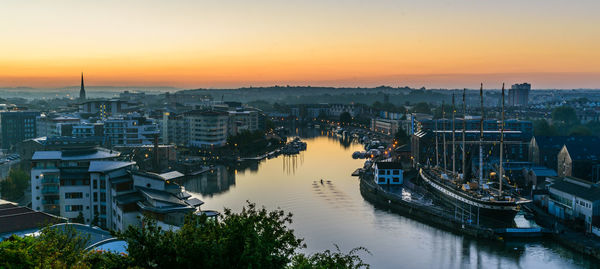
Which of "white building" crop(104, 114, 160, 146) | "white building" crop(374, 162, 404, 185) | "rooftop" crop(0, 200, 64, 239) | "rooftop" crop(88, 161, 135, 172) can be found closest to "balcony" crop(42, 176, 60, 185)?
"rooftop" crop(88, 161, 135, 172)

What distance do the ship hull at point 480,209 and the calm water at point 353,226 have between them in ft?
2.20

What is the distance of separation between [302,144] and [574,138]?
9296mm

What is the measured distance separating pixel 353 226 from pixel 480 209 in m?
1.91

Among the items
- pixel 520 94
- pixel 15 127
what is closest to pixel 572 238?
pixel 15 127

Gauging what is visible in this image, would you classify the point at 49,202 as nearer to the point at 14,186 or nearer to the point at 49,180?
the point at 49,180

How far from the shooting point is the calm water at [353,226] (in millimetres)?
6273

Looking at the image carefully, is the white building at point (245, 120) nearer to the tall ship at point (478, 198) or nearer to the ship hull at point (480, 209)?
the tall ship at point (478, 198)

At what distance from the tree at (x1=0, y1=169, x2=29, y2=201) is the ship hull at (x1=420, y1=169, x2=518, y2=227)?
7.14m

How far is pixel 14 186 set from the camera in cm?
873

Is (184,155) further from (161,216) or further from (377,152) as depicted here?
(161,216)

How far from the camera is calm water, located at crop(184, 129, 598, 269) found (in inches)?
247

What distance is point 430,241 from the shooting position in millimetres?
6996

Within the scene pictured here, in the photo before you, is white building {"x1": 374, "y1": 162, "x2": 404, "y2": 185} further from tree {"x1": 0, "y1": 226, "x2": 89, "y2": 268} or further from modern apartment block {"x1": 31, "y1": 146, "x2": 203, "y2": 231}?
tree {"x1": 0, "y1": 226, "x2": 89, "y2": 268}

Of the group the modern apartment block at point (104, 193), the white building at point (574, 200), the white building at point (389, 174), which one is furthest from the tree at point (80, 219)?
the white building at point (574, 200)
